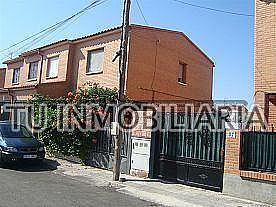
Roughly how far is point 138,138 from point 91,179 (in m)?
2.12

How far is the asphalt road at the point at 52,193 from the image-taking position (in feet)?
26.0

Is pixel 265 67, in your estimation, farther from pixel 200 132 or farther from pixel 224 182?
pixel 224 182

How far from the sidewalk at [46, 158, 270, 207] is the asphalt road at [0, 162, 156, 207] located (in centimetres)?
41

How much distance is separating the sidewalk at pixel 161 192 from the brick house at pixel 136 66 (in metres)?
6.45

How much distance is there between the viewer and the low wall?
8711 mm

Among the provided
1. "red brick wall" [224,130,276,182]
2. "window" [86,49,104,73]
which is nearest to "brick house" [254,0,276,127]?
"red brick wall" [224,130,276,182]

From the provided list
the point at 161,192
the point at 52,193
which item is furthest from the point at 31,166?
the point at 161,192

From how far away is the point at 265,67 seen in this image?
10836mm

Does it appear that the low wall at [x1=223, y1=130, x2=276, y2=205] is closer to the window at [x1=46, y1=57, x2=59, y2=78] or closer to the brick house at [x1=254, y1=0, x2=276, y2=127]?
the brick house at [x1=254, y1=0, x2=276, y2=127]

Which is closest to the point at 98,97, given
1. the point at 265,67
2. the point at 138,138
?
the point at 138,138

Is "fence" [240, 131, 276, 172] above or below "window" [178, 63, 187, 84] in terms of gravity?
below

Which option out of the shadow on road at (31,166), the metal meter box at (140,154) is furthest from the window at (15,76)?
the metal meter box at (140,154)

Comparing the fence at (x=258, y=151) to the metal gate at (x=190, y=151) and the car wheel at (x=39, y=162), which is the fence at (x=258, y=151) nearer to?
the metal gate at (x=190, y=151)

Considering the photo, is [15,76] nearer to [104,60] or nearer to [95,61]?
[95,61]
